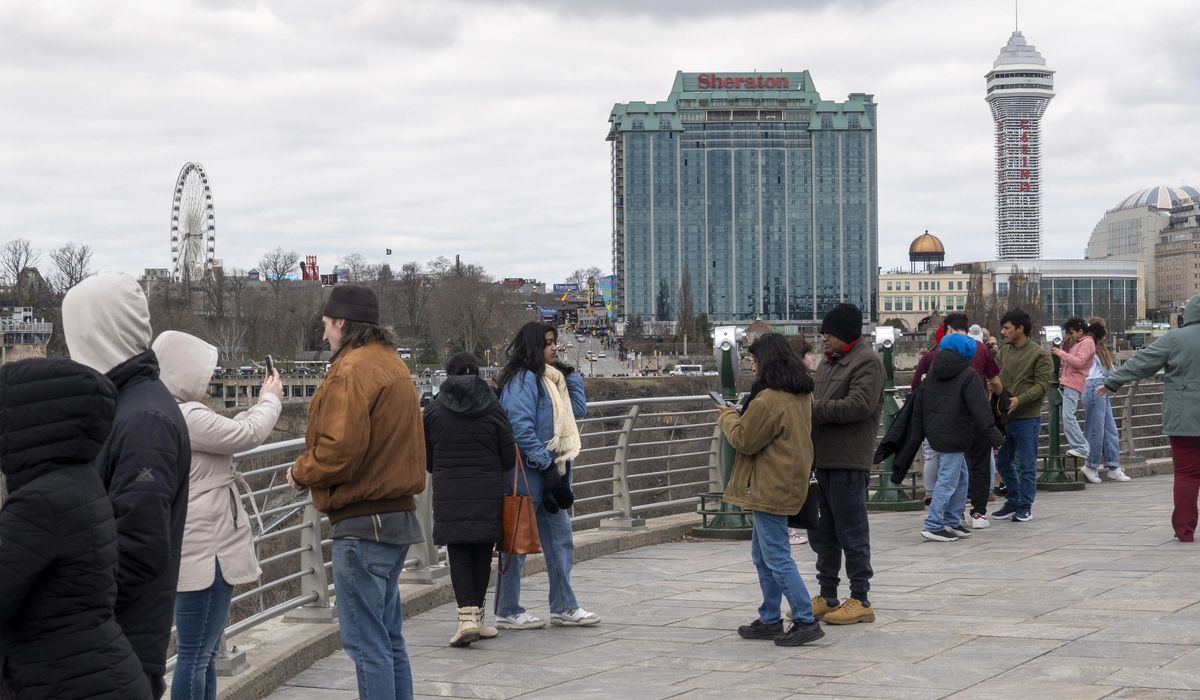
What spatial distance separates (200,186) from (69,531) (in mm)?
104252

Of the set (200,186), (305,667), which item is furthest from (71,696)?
(200,186)

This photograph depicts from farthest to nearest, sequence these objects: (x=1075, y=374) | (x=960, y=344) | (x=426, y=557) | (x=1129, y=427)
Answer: (x=1129, y=427) → (x=1075, y=374) → (x=960, y=344) → (x=426, y=557)

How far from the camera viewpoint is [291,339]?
118375 mm

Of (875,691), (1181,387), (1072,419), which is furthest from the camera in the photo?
(1072,419)

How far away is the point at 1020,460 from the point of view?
12703 millimetres

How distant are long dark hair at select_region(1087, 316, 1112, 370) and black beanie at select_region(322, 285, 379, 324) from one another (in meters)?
11.6

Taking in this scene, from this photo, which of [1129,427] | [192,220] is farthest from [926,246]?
[1129,427]

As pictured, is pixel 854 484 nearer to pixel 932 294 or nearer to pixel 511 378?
pixel 511 378

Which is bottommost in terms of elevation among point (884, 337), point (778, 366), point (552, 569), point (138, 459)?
point (552, 569)

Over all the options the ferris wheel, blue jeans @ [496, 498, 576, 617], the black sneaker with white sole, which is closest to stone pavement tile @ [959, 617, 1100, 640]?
blue jeans @ [496, 498, 576, 617]

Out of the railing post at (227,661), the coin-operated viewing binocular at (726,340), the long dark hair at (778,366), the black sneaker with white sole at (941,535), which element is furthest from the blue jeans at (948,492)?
the railing post at (227,661)

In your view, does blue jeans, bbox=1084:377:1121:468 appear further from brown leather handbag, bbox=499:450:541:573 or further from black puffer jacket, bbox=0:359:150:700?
black puffer jacket, bbox=0:359:150:700

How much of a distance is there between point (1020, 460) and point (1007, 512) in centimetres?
51

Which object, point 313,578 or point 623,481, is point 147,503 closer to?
point 313,578
